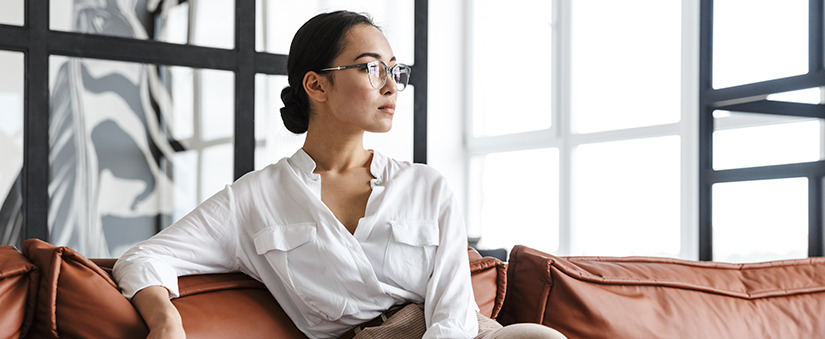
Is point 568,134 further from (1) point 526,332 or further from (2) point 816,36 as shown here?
(1) point 526,332

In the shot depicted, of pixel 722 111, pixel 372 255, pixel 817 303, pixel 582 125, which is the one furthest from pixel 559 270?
pixel 582 125

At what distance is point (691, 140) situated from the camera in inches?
206

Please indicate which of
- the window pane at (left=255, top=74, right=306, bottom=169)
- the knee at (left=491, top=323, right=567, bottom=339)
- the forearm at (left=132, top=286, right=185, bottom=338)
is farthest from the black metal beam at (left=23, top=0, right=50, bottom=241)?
the knee at (left=491, top=323, right=567, bottom=339)

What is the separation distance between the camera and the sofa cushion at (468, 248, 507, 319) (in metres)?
1.77

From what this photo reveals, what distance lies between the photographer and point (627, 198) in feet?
19.2

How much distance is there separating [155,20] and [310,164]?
7.92 ft

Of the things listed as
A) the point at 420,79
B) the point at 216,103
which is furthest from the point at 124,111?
the point at 420,79

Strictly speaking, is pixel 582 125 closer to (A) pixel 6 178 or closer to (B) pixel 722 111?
(B) pixel 722 111

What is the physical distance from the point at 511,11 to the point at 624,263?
522 centimetres

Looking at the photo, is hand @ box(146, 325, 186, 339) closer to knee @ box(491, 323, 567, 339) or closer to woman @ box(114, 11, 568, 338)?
woman @ box(114, 11, 568, 338)

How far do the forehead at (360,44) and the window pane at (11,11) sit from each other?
88.1 inches

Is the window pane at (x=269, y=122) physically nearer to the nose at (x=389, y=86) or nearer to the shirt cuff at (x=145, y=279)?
the nose at (x=389, y=86)

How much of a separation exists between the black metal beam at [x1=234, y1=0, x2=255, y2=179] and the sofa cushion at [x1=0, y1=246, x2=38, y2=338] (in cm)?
255

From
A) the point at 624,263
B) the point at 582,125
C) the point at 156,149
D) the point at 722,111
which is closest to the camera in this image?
the point at 624,263
